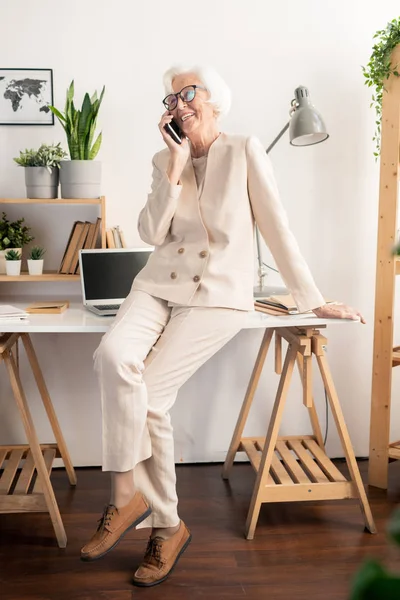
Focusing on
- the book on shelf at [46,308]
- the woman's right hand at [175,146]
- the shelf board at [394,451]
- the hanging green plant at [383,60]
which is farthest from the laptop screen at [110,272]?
the shelf board at [394,451]

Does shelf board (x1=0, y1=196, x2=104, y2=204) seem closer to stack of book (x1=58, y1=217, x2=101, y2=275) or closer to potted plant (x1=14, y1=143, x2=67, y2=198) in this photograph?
potted plant (x1=14, y1=143, x2=67, y2=198)

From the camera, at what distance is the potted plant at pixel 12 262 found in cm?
268

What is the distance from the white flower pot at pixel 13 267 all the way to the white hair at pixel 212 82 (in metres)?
0.94

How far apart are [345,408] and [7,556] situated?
5.29 feet

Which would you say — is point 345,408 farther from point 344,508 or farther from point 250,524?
point 250,524

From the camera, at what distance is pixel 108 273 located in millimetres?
2670

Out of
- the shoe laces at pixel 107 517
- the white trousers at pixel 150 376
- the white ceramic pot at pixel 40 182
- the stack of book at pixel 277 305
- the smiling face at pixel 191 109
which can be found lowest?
the shoe laces at pixel 107 517

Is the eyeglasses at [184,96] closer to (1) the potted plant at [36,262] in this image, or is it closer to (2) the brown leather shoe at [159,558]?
(1) the potted plant at [36,262]

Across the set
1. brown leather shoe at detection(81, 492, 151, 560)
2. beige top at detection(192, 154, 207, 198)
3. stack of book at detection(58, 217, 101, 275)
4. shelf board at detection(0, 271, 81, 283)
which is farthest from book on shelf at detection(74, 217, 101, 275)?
brown leather shoe at detection(81, 492, 151, 560)

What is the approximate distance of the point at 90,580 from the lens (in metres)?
2.05

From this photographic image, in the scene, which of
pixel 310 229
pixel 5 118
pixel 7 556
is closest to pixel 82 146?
pixel 5 118

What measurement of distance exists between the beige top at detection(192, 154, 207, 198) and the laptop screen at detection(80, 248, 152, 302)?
0.48 metres

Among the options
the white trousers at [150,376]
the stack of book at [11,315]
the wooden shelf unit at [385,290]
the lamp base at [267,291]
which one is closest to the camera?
the white trousers at [150,376]

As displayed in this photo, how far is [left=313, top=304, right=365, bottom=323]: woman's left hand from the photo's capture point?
7.34 ft
